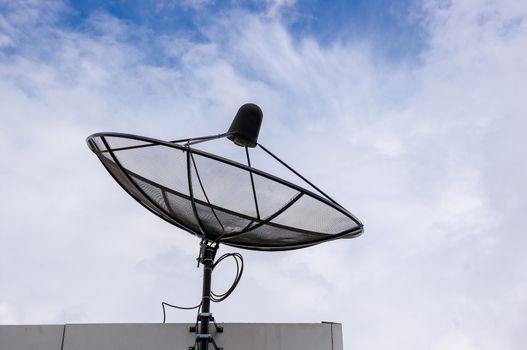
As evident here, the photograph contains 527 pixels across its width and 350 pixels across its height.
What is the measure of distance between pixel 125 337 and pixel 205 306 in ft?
2.90

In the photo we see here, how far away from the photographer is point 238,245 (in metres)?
7.06

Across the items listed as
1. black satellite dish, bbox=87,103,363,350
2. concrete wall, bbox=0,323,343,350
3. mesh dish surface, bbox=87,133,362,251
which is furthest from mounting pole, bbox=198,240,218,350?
concrete wall, bbox=0,323,343,350

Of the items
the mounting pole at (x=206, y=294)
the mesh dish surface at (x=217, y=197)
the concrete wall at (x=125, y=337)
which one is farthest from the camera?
the concrete wall at (x=125, y=337)

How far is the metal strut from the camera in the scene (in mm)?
6129

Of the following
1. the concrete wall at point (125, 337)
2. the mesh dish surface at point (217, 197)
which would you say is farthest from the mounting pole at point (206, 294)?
the concrete wall at point (125, 337)

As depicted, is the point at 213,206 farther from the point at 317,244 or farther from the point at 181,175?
the point at 317,244

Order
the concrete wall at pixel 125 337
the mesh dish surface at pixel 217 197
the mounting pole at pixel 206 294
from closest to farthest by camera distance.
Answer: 1. the mesh dish surface at pixel 217 197
2. the mounting pole at pixel 206 294
3. the concrete wall at pixel 125 337

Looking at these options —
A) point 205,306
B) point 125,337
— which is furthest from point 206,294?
point 125,337

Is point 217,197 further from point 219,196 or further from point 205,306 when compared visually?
point 205,306

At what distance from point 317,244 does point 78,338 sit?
275 cm

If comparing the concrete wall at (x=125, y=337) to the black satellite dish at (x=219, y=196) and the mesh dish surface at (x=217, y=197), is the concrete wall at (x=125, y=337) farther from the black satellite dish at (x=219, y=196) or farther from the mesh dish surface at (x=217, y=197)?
the mesh dish surface at (x=217, y=197)

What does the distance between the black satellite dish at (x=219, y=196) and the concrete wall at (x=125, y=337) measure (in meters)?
0.35

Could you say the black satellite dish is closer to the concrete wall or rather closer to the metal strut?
the metal strut

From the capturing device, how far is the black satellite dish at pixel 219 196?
19.8 ft
